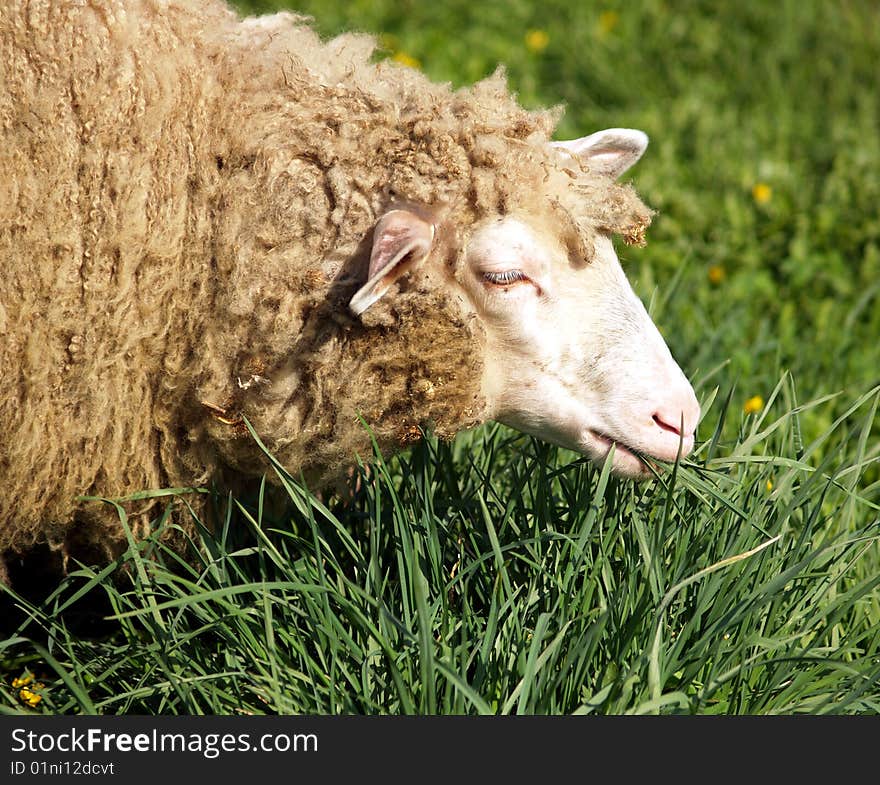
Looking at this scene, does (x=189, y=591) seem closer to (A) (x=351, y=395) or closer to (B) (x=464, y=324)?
(A) (x=351, y=395)

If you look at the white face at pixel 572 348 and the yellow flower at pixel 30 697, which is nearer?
the white face at pixel 572 348

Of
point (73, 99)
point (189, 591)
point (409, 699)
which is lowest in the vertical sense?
point (189, 591)

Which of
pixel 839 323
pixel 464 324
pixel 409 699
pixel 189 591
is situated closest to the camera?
pixel 409 699

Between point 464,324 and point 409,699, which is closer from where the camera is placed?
point 409,699

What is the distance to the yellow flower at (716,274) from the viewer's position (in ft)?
14.7

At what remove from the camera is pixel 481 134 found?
2273mm

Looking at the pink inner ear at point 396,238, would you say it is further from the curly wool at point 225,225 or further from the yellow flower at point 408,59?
the yellow flower at point 408,59

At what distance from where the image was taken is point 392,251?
84.9 inches

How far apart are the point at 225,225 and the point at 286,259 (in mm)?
161

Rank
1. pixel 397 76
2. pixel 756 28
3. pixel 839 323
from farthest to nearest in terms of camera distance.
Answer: pixel 756 28 → pixel 839 323 → pixel 397 76

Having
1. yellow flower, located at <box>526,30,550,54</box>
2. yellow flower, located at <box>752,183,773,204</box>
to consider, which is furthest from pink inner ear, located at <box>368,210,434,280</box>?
yellow flower, located at <box>526,30,550,54</box>

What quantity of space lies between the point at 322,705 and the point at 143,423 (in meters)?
0.71

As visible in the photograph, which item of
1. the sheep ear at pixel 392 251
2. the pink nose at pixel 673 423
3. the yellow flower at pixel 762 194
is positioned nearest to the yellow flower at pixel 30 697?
the sheep ear at pixel 392 251

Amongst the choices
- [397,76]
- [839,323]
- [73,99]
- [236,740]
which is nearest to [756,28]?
[839,323]
